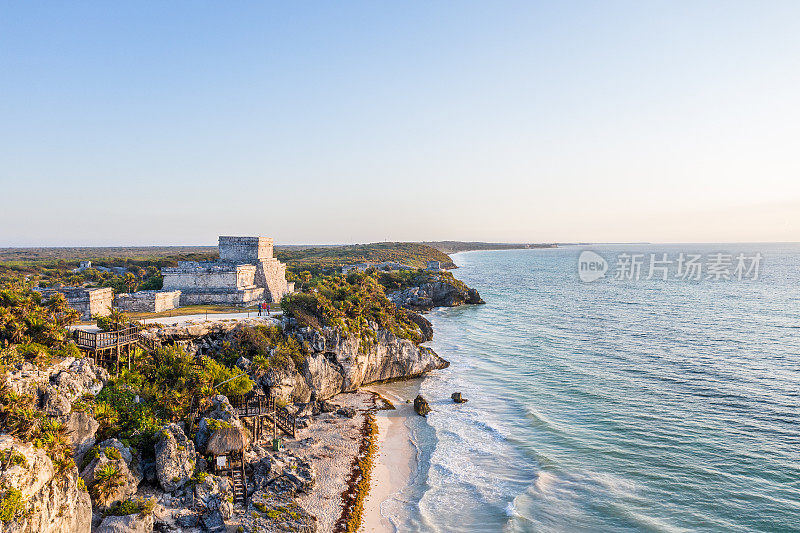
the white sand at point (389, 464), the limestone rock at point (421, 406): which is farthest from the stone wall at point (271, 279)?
the limestone rock at point (421, 406)

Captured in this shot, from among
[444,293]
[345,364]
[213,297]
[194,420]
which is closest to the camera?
[194,420]

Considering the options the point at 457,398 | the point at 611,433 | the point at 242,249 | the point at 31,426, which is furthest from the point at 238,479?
the point at 242,249

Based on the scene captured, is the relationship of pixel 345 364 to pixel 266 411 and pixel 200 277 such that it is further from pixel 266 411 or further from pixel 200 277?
pixel 200 277

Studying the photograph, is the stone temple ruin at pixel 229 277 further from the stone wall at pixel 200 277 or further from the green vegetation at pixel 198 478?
the green vegetation at pixel 198 478

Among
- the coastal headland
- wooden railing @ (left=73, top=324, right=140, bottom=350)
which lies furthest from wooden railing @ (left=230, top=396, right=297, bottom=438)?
wooden railing @ (left=73, top=324, right=140, bottom=350)

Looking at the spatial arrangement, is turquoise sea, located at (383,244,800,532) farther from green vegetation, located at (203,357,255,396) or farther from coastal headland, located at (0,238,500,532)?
green vegetation, located at (203,357,255,396)

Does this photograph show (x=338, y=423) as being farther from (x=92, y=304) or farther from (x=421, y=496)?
(x=92, y=304)
